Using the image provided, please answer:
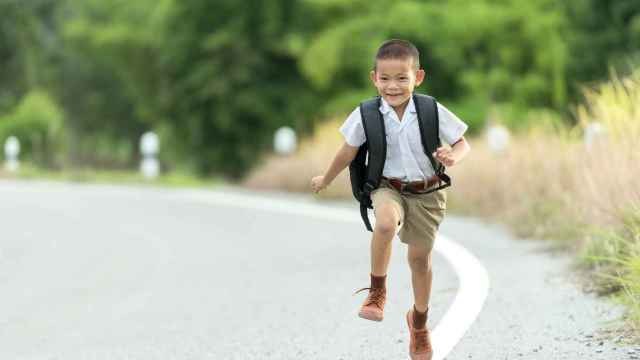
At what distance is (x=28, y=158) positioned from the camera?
5619 cm

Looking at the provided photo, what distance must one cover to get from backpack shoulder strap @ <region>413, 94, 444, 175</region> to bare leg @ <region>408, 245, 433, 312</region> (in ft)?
1.32

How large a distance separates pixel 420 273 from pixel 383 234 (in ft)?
1.00

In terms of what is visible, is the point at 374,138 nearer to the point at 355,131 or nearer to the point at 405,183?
the point at 355,131

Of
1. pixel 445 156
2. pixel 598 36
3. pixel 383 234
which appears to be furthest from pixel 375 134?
pixel 598 36

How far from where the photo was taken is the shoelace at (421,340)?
18.6 feet

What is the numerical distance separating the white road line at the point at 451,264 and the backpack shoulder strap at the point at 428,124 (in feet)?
3.30

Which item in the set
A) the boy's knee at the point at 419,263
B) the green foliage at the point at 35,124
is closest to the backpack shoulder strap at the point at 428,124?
the boy's knee at the point at 419,263

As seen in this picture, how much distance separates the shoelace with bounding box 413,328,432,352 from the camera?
5680 millimetres

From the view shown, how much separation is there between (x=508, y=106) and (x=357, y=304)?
25.1 meters

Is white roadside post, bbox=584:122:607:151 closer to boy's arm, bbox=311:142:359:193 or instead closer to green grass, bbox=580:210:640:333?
green grass, bbox=580:210:640:333

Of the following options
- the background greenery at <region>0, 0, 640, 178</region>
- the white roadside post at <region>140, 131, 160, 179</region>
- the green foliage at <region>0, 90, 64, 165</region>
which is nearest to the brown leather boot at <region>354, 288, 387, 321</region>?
the white roadside post at <region>140, 131, 160, 179</region>

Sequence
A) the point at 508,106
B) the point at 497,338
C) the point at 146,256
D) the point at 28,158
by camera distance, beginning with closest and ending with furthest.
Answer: the point at 497,338, the point at 146,256, the point at 508,106, the point at 28,158

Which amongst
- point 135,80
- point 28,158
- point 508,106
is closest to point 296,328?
point 508,106

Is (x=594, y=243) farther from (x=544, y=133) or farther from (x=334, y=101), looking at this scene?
(x=334, y=101)
